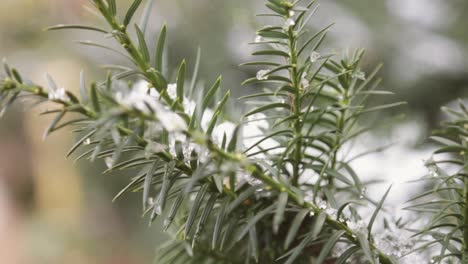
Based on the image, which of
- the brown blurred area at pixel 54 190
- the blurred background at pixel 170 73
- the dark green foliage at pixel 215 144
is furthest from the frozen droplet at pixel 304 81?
the brown blurred area at pixel 54 190

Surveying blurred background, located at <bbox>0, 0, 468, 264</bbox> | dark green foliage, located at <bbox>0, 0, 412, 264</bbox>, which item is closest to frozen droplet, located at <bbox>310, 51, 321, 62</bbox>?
dark green foliage, located at <bbox>0, 0, 412, 264</bbox>

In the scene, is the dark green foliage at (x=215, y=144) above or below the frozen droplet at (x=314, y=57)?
below

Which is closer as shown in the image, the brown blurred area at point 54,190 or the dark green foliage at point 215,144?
the dark green foliage at point 215,144

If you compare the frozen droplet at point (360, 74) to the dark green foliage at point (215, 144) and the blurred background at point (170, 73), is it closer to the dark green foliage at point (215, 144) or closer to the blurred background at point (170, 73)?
the dark green foliage at point (215, 144)

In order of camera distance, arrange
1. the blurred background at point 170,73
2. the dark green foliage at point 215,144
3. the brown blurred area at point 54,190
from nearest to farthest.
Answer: the dark green foliage at point 215,144 < the blurred background at point 170,73 < the brown blurred area at point 54,190

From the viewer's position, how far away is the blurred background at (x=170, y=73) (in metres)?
0.71

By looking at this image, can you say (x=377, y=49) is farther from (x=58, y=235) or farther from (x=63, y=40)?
(x=58, y=235)

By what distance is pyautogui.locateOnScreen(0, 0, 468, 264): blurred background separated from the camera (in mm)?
709

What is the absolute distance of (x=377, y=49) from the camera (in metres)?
0.82

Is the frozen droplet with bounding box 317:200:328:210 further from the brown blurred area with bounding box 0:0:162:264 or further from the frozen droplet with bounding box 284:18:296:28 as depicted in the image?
the brown blurred area with bounding box 0:0:162:264

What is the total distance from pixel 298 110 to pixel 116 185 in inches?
35.0

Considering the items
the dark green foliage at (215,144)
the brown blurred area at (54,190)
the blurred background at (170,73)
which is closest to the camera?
the dark green foliage at (215,144)

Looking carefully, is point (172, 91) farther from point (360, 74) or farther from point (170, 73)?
point (170, 73)

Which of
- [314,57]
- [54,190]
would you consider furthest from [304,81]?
[54,190]
